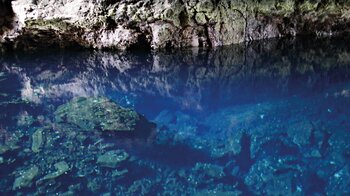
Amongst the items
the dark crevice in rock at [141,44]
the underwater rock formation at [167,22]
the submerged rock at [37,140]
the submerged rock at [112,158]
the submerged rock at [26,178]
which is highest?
the underwater rock formation at [167,22]

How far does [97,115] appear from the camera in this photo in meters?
5.79

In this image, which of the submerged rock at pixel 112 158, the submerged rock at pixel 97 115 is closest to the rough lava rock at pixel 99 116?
the submerged rock at pixel 97 115

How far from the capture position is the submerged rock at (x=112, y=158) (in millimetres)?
4334

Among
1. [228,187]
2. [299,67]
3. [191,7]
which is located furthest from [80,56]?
[228,187]

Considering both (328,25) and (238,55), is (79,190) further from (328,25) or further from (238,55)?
(328,25)

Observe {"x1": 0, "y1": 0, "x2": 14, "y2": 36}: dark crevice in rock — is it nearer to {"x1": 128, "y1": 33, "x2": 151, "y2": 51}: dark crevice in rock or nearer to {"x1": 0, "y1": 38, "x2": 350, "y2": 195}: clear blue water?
{"x1": 0, "y1": 38, "x2": 350, "y2": 195}: clear blue water

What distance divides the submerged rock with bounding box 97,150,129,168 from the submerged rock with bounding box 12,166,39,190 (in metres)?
0.75

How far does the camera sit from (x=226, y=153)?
14.7 feet

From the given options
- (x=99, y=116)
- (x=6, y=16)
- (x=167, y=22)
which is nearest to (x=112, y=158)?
(x=99, y=116)

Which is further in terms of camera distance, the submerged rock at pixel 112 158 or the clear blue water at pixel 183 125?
the submerged rock at pixel 112 158

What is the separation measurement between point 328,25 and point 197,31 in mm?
3709

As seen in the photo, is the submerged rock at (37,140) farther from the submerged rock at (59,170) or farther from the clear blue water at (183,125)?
the submerged rock at (59,170)

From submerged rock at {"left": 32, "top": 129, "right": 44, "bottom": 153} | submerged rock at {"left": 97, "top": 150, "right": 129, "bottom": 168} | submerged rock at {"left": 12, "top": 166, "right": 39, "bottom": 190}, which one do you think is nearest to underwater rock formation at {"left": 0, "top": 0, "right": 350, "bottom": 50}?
submerged rock at {"left": 32, "top": 129, "right": 44, "bottom": 153}

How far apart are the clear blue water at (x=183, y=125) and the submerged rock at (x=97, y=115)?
3cm
